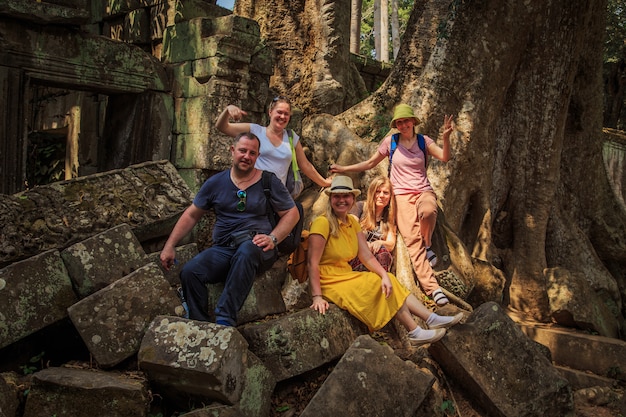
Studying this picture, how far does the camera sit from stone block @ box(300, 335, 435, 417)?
373 cm

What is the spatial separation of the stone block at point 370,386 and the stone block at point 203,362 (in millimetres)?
365

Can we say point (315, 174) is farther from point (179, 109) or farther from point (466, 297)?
point (179, 109)

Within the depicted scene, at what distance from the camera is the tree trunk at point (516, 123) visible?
7266 millimetres

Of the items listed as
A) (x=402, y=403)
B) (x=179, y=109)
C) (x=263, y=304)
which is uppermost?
(x=179, y=109)

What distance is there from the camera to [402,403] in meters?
3.85

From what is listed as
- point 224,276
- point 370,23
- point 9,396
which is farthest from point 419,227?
point 370,23

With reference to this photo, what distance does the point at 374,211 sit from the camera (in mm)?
5492

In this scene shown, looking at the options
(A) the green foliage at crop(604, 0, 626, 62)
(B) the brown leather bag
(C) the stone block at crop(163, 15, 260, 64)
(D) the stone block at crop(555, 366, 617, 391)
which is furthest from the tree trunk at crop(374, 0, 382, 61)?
(B) the brown leather bag

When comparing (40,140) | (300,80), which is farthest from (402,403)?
(40,140)

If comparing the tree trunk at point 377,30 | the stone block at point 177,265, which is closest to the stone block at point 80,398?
the stone block at point 177,265

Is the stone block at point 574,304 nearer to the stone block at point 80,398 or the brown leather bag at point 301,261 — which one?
the brown leather bag at point 301,261

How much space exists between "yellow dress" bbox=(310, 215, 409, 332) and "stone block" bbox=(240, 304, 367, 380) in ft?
Answer: 0.51

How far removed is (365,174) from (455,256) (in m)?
1.23

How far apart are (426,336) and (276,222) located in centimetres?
124
